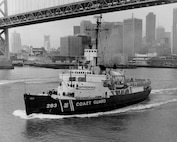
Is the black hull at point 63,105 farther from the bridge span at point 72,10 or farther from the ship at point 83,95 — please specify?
the bridge span at point 72,10

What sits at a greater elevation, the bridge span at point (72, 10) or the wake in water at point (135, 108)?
the bridge span at point (72, 10)

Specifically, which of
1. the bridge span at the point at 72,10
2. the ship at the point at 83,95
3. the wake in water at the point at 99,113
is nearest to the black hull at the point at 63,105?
the ship at the point at 83,95

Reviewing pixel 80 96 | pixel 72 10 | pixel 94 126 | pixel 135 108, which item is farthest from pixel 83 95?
pixel 72 10

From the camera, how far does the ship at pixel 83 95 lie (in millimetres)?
12914

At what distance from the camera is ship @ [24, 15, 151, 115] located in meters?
12.9

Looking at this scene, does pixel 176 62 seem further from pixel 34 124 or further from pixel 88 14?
pixel 34 124

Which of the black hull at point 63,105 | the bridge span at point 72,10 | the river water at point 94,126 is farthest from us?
the bridge span at point 72,10

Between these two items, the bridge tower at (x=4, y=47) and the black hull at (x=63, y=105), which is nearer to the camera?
the black hull at (x=63, y=105)

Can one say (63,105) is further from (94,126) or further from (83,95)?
(94,126)

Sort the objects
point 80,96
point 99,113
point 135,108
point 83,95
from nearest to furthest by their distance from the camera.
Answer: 1. point 80,96
2. point 83,95
3. point 99,113
4. point 135,108

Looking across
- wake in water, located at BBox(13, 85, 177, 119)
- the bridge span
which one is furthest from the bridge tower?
wake in water, located at BBox(13, 85, 177, 119)

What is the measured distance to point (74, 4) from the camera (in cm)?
3706

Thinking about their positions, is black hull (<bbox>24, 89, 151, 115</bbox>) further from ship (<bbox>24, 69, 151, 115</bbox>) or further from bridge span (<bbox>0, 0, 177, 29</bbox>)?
bridge span (<bbox>0, 0, 177, 29</bbox>)

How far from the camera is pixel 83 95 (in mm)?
13711
